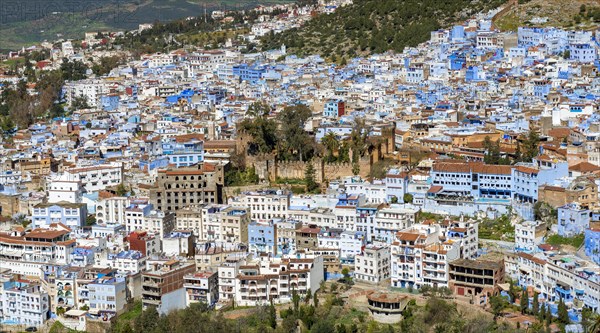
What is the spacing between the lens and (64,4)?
238 ft

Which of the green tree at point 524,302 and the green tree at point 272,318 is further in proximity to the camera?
the green tree at point 272,318

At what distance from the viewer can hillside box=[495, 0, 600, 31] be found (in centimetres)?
3762

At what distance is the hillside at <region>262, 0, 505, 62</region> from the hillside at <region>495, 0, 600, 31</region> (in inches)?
74.3

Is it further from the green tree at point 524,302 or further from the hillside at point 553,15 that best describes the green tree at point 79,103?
the green tree at point 524,302

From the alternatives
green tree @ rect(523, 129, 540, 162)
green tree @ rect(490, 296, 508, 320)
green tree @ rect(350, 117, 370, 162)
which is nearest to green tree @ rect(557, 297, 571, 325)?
green tree @ rect(490, 296, 508, 320)

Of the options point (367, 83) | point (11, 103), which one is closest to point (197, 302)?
point (367, 83)

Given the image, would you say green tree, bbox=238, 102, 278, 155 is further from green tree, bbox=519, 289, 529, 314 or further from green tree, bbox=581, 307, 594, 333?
green tree, bbox=581, 307, 594, 333

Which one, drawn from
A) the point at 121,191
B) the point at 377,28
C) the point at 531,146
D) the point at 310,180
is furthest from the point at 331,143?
the point at 377,28

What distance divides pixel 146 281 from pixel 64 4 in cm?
5540

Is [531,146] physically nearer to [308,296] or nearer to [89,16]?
[308,296]

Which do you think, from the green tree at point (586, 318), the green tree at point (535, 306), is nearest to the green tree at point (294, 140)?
the green tree at point (535, 306)

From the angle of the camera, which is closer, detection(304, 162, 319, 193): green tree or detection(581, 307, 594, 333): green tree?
detection(581, 307, 594, 333): green tree

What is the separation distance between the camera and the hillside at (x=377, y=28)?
40.5 m

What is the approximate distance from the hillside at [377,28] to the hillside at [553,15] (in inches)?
74.3
